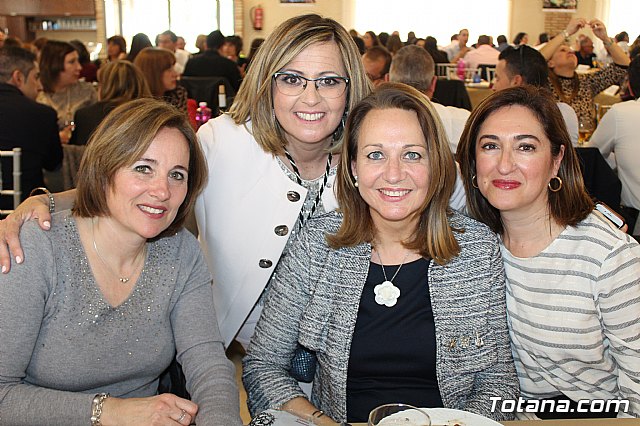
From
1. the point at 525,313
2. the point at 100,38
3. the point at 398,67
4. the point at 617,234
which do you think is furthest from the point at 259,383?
the point at 100,38

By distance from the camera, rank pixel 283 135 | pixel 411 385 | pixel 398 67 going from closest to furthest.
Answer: pixel 411 385 < pixel 283 135 < pixel 398 67

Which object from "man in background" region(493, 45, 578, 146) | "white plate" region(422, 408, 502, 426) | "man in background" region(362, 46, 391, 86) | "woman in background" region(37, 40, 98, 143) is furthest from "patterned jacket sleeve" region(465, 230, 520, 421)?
"man in background" region(362, 46, 391, 86)

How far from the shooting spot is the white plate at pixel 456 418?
1.30 meters

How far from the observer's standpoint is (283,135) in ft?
6.91

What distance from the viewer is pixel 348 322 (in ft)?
5.56

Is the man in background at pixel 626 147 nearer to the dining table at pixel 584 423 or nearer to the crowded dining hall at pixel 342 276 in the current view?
the crowded dining hall at pixel 342 276

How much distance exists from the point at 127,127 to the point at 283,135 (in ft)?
1.91

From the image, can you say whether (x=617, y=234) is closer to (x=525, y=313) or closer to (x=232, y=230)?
(x=525, y=313)

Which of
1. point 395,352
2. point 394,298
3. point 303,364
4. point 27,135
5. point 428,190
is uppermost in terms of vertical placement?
point 428,190

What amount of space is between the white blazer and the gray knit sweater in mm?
279

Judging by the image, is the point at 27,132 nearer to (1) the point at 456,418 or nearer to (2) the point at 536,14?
(1) the point at 456,418

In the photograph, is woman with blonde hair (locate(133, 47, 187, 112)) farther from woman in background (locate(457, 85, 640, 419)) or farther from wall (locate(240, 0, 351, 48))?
wall (locate(240, 0, 351, 48))

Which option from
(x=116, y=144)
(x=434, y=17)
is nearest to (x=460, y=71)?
(x=434, y=17)

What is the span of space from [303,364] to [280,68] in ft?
2.65
